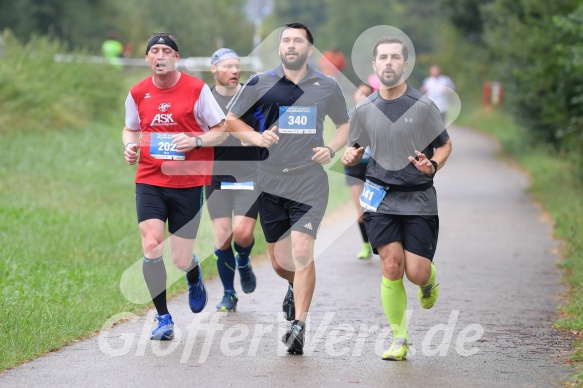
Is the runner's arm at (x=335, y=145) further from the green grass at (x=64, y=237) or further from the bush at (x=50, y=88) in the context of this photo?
the bush at (x=50, y=88)

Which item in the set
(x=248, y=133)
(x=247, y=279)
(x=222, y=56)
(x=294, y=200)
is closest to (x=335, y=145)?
(x=294, y=200)

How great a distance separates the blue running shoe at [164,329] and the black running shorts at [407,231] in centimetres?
172

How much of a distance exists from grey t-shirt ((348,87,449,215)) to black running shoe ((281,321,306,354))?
1.01 metres

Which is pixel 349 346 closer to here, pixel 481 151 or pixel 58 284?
pixel 58 284

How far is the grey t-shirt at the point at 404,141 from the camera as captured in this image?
25.2 feet

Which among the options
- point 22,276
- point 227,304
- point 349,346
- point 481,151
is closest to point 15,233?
point 22,276

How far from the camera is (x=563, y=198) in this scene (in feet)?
60.9

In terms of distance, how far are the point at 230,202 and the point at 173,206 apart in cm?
155

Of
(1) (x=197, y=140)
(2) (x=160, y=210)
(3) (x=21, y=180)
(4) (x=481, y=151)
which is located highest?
(1) (x=197, y=140)

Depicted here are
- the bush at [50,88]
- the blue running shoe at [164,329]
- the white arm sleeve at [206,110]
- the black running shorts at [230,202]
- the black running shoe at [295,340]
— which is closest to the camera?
the black running shoe at [295,340]

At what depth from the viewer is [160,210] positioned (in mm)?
8430

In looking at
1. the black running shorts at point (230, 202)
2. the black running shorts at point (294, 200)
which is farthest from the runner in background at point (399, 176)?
the black running shorts at point (230, 202)

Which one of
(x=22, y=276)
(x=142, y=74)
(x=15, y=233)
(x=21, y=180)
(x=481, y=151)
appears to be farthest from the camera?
(x=481, y=151)

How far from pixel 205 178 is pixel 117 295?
2.05 meters
